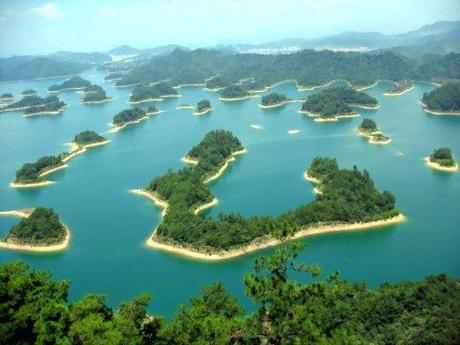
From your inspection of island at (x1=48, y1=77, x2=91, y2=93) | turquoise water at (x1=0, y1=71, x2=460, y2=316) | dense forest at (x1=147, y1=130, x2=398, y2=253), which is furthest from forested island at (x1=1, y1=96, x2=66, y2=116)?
dense forest at (x1=147, y1=130, x2=398, y2=253)

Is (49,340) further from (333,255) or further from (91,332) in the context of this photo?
(333,255)

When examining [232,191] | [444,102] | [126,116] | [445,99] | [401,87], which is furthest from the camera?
[401,87]

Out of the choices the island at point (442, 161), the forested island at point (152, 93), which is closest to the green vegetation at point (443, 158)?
the island at point (442, 161)

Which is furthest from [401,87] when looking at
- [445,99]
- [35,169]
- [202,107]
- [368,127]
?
[35,169]

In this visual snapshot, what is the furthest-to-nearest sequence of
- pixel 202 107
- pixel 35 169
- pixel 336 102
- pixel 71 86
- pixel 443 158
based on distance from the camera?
pixel 71 86 < pixel 202 107 < pixel 336 102 < pixel 35 169 < pixel 443 158

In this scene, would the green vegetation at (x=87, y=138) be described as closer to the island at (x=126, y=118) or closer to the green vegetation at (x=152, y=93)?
the island at (x=126, y=118)

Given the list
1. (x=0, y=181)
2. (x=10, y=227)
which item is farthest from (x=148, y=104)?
(x=10, y=227)

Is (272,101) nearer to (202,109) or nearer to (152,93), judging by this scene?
(202,109)
